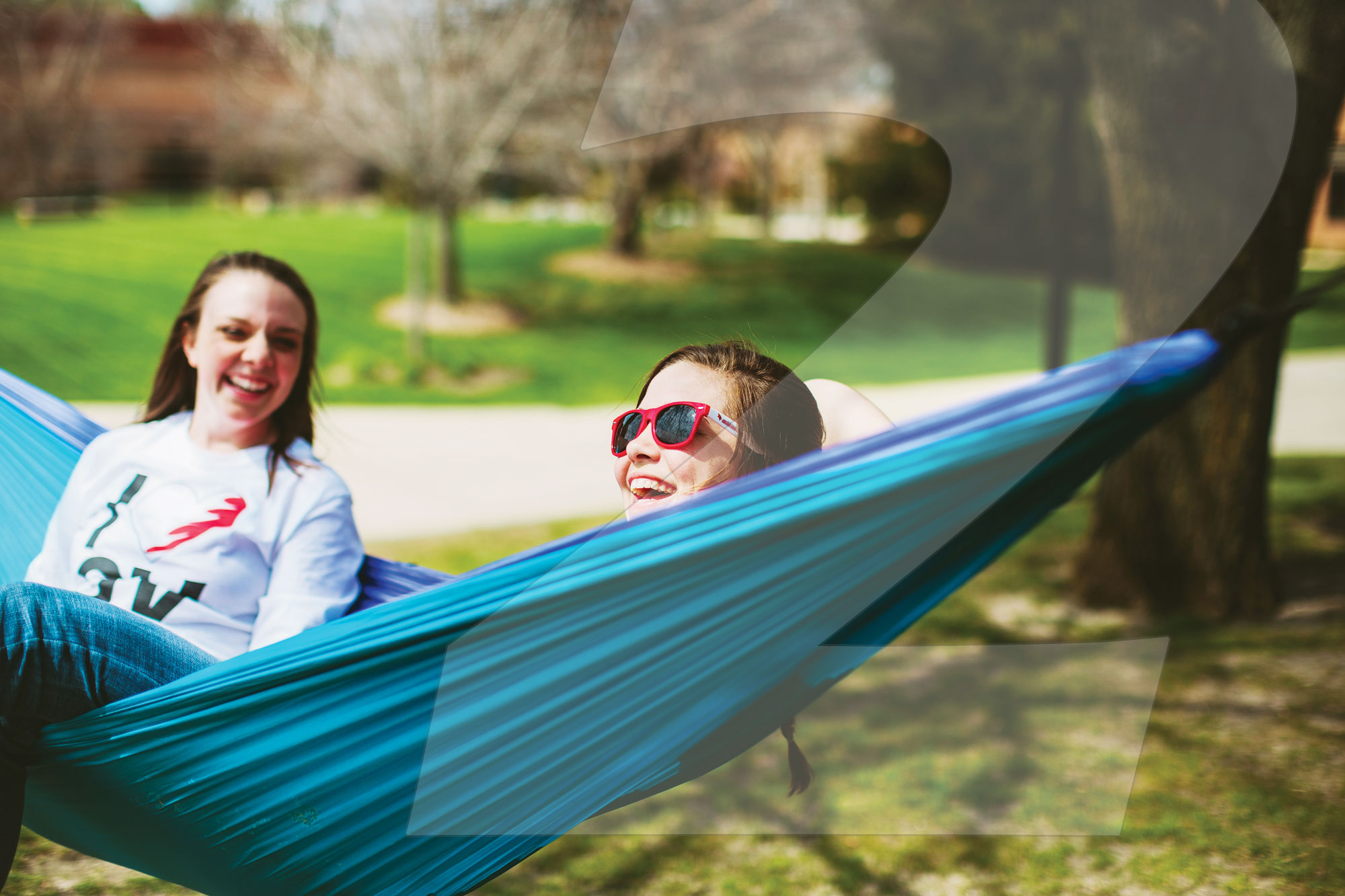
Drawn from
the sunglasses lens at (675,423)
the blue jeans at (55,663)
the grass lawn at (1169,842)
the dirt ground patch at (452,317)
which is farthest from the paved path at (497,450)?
the sunglasses lens at (675,423)

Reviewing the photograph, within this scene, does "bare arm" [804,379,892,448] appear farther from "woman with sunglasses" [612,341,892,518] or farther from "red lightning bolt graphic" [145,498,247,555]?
"red lightning bolt graphic" [145,498,247,555]

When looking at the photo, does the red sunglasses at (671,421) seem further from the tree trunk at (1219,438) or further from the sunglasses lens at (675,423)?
the tree trunk at (1219,438)

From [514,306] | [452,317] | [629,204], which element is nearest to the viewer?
[452,317]

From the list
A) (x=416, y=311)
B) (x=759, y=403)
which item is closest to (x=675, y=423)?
(x=759, y=403)

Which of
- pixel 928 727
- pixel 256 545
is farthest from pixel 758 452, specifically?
pixel 928 727

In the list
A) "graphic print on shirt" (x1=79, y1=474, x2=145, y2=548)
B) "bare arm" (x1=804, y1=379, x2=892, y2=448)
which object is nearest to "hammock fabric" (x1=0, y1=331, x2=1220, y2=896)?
"bare arm" (x1=804, y1=379, x2=892, y2=448)

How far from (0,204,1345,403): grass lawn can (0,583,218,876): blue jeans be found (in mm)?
5164

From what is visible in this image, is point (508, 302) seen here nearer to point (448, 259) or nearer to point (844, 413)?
point (448, 259)

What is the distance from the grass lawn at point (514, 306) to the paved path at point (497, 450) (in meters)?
0.61

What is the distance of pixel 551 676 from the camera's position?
128 cm

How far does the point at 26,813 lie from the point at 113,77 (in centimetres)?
2159

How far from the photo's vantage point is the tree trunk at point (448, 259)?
9.81m

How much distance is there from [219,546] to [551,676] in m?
0.62

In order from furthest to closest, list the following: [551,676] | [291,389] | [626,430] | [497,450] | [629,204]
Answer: [629,204] < [497,450] < [291,389] < [626,430] < [551,676]
